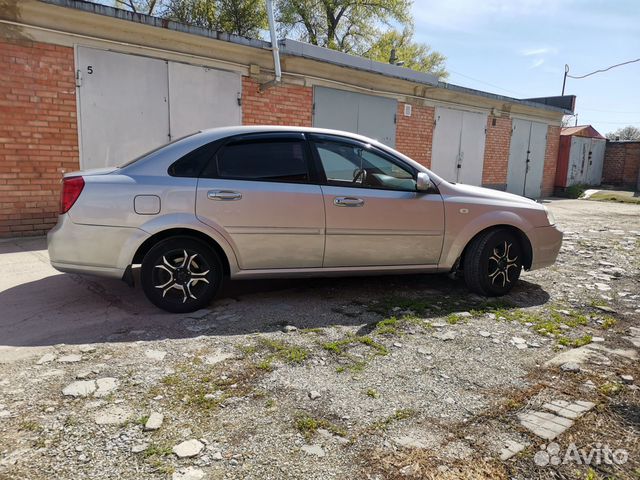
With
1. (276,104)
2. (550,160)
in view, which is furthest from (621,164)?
(276,104)

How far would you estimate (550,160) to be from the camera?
18.3m

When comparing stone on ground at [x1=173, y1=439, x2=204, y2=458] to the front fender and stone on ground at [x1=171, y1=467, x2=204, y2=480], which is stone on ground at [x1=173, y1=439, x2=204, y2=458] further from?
the front fender

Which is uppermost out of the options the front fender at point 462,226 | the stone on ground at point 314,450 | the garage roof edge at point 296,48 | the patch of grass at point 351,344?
the garage roof edge at point 296,48

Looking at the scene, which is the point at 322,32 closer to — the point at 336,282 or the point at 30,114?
the point at 30,114

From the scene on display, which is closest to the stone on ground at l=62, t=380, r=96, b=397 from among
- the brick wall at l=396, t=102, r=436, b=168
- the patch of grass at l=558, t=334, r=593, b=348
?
the patch of grass at l=558, t=334, r=593, b=348

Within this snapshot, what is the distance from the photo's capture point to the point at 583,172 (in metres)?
20.2

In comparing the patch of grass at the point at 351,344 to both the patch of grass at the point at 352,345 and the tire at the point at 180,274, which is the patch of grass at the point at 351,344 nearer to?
the patch of grass at the point at 352,345

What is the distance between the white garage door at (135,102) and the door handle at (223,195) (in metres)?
4.36

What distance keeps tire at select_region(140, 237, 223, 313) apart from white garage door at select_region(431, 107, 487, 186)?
10353mm

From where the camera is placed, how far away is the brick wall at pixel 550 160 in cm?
1802

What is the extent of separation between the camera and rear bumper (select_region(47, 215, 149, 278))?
12.5ft

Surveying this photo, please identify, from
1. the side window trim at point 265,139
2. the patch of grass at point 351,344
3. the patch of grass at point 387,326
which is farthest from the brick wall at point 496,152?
the patch of grass at point 351,344

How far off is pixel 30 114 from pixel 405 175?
561 cm

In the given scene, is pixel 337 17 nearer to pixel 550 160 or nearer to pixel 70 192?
pixel 550 160
